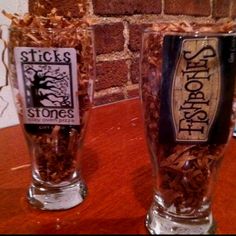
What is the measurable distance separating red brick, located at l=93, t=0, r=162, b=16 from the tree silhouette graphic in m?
0.39

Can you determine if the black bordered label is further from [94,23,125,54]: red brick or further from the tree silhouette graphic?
[94,23,125,54]: red brick

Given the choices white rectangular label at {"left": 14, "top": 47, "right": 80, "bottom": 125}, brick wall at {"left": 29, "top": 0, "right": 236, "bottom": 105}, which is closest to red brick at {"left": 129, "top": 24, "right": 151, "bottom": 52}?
brick wall at {"left": 29, "top": 0, "right": 236, "bottom": 105}

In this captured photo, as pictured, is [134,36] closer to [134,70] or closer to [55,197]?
[134,70]

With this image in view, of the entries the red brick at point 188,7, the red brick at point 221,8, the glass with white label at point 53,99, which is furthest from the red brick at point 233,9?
the glass with white label at point 53,99

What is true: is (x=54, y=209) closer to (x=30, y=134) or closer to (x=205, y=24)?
(x=30, y=134)

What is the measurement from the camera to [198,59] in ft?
0.75

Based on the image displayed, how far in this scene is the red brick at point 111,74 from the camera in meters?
0.67

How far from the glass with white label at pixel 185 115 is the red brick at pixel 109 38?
1.31ft

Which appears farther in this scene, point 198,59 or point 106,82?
point 106,82

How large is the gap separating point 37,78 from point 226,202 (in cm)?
21

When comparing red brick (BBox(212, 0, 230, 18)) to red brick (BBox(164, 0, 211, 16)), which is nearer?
red brick (BBox(164, 0, 211, 16))

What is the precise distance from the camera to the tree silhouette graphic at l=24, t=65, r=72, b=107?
275 mm

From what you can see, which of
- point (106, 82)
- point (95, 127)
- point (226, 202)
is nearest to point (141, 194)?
point (226, 202)

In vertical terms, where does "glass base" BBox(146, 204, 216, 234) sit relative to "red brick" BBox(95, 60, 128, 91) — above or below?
below
